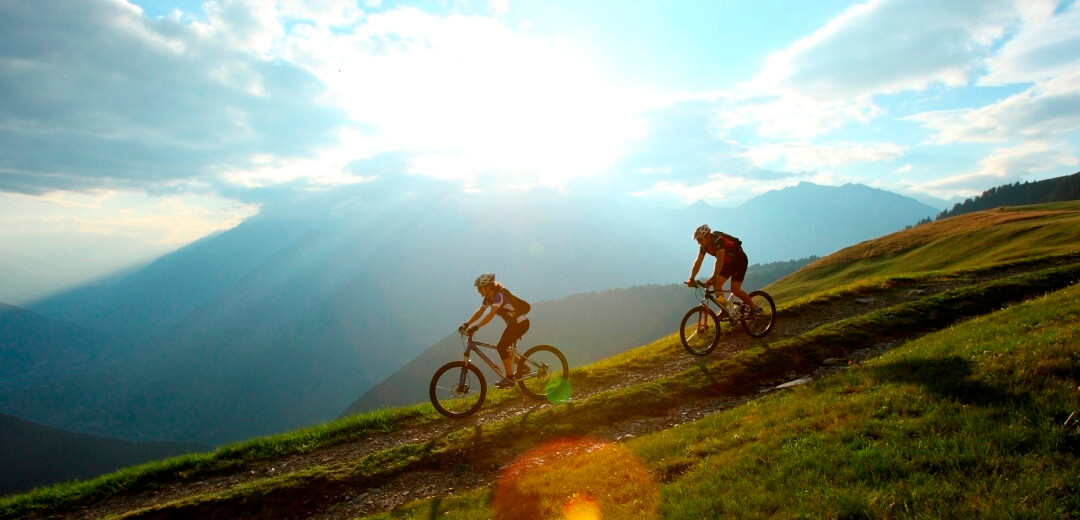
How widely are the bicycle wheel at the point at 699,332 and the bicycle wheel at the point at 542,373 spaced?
4.99m

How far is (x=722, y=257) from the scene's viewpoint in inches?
673

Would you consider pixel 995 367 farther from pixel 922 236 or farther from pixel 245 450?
pixel 922 236

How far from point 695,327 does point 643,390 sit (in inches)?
211

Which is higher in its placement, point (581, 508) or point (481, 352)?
point (481, 352)

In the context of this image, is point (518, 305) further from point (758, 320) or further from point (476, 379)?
point (758, 320)

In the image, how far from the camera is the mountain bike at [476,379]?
14797mm

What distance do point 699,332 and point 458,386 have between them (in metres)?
9.14

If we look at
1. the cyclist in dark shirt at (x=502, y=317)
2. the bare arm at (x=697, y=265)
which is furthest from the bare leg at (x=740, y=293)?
the cyclist in dark shirt at (x=502, y=317)

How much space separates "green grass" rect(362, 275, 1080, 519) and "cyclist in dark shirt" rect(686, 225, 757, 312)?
6547mm

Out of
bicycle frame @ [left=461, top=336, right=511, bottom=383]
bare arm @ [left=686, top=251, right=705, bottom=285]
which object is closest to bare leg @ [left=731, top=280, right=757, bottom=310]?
bare arm @ [left=686, top=251, right=705, bottom=285]

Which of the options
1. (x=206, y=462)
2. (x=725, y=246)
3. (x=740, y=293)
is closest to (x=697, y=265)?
(x=725, y=246)

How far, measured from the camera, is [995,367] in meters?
7.96

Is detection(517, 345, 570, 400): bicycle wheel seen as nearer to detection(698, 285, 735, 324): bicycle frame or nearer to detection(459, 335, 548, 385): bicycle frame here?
detection(459, 335, 548, 385): bicycle frame

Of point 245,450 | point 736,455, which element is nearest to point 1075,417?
point 736,455
